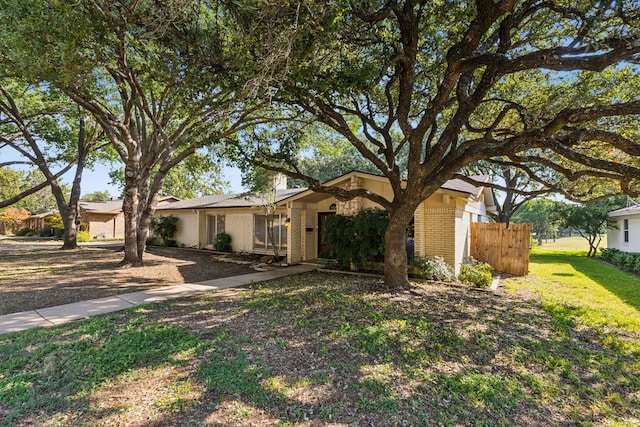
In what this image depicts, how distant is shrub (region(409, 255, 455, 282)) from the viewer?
30.8 feet

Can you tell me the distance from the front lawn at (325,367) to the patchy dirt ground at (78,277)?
7.82 ft

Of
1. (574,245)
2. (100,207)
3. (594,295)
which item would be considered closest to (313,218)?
(594,295)

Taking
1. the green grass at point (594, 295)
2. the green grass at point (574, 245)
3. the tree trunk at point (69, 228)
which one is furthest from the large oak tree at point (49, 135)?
the green grass at point (574, 245)

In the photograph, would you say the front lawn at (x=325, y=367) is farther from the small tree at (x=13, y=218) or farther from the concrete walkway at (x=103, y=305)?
the small tree at (x=13, y=218)

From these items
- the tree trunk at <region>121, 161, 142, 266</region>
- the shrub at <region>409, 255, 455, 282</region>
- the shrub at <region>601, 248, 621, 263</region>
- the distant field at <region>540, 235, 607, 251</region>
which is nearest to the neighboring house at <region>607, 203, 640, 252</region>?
the shrub at <region>601, 248, 621, 263</region>

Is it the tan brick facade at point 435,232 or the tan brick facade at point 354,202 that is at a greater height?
the tan brick facade at point 354,202

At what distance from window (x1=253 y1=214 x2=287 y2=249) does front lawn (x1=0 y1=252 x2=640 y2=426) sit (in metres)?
9.14

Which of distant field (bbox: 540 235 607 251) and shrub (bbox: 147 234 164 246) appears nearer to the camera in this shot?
shrub (bbox: 147 234 164 246)

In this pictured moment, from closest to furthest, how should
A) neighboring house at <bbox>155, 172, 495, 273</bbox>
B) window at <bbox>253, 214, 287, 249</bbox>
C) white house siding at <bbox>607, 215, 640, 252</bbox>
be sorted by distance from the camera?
neighboring house at <bbox>155, 172, 495, 273</bbox> < white house siding at <bbox>607, 215, 640, 252</bbox> < window at <bbox>253, 214, 287, 249</bbox>

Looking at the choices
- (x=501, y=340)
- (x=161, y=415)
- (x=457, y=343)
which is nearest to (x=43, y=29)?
(x=161, y=415)

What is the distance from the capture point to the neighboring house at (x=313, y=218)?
10180 mm

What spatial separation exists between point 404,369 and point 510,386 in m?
1.23

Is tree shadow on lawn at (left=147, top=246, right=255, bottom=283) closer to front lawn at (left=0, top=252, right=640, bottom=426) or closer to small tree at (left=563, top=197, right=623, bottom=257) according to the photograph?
→ front lawn at (left=0, top=252, right=640, bottom=426)

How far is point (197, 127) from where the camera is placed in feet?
34.2
